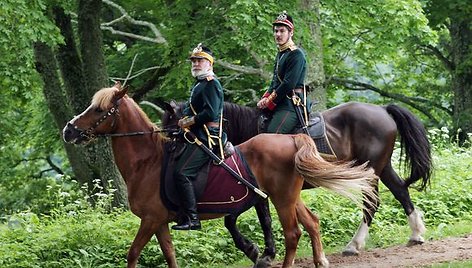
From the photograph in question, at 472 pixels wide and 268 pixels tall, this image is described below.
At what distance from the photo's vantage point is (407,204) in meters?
10.7

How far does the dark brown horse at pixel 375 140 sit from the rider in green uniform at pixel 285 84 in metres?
0.27

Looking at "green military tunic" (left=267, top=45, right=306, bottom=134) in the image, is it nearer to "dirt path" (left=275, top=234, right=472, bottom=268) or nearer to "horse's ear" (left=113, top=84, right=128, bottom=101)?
"dirt path" (left=275, top=234, right=472, bottom=268)

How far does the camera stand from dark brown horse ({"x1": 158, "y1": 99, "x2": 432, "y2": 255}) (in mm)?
10281

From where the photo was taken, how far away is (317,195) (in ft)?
40.9

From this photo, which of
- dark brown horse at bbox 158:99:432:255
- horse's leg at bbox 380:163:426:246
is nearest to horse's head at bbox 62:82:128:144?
dark brown horse at bbox 158:99:432:255

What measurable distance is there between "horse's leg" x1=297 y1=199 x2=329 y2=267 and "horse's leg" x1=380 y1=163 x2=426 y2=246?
6.64 feet

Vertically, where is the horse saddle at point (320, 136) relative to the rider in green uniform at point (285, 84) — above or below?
below

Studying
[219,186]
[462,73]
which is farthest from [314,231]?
[462,73]

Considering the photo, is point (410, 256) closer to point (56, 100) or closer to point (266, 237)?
point (266, 237)

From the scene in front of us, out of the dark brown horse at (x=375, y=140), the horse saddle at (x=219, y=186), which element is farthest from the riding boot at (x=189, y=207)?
the dark brown horse at (x=375, y=140)

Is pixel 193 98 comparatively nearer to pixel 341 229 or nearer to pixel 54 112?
pixel 341 229

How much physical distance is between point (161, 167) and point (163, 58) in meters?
8.72

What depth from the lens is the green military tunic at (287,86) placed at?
9.59 metres

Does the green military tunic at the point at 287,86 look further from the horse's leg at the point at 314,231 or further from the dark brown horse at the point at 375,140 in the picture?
the horse's leg at the point at 314,231
